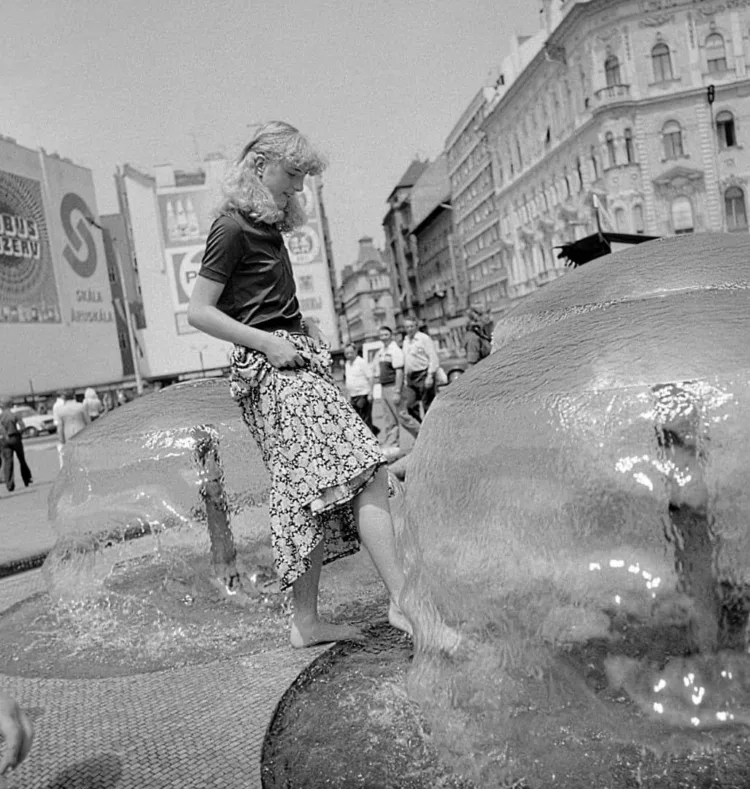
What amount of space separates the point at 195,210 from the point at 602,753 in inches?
2158

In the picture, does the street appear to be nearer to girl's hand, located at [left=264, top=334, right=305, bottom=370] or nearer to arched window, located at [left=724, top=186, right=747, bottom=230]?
girl's hand, located at [left=264, top=334, right=305, bottom=370]

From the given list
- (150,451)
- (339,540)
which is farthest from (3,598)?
(339,540)

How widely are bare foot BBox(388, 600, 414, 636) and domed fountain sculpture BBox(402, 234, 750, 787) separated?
0.55 meters

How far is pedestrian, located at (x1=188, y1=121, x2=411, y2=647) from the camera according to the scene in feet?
9.62

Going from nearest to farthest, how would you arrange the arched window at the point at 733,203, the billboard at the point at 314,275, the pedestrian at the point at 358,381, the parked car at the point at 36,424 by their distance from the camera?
the pedestrian at the point at 358,381, the parked car at the point at 36,424, the arched window at the point at 733,203, the billboard at the point at 314,275

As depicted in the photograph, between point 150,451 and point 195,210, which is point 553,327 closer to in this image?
point 150,451

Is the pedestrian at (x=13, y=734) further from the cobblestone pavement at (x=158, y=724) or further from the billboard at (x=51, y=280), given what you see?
the billboard at (x=51, y=280)

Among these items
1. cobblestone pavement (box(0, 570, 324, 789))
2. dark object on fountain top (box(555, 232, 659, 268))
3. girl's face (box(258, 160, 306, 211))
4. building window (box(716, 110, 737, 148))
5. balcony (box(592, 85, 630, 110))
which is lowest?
cobblestone pavement (box(0, 570, 324, 789))

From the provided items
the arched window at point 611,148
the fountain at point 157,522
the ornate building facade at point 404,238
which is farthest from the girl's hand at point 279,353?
the ornate building facade at point 404,238

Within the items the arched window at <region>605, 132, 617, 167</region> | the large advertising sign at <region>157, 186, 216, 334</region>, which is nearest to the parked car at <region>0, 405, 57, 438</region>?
the large advertising sign at <region>157, 186, 216, 334</region>

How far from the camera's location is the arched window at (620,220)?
45.4 meters

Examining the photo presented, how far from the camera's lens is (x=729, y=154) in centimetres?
4556

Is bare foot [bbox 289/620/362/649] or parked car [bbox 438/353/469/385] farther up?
bare foot [bbox 289/620/362/649]

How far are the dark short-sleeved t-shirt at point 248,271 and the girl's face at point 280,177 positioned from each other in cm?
12
